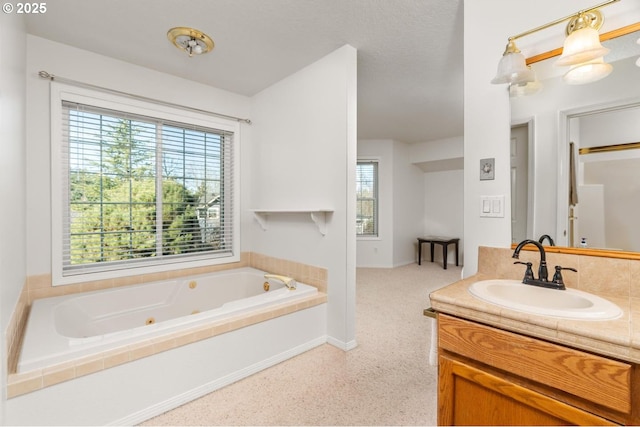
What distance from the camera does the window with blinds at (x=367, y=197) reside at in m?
5.70

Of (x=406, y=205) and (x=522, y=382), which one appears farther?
(x=406, y=205)

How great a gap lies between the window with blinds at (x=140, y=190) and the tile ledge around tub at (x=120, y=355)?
122cm

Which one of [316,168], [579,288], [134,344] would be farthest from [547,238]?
[134,344]

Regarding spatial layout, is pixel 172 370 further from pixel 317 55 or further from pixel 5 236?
pixel 317 55

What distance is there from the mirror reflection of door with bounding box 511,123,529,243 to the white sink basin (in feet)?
0.95

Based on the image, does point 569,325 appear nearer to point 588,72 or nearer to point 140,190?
point 588,72

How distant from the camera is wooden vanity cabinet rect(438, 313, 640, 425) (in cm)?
78

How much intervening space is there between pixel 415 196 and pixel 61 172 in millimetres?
5590

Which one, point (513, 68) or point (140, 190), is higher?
point (513, 68)

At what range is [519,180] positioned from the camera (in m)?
1.44

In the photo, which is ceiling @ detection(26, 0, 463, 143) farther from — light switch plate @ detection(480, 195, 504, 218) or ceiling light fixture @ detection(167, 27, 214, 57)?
light switch plate @ detection(480, 195, 504, 218)

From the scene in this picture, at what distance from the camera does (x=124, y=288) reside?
242cm

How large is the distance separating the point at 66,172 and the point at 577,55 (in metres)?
3.28

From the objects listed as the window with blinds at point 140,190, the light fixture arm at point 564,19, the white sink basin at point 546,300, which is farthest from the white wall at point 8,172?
the light fixture arm at point 564,19
